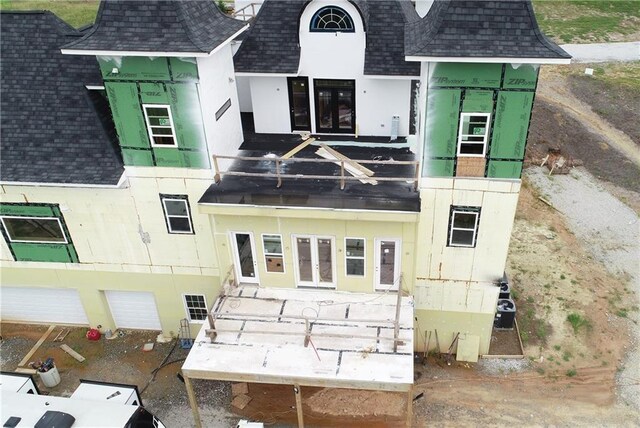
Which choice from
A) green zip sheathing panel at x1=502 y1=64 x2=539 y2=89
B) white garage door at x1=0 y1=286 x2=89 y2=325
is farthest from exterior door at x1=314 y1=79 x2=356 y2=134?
white garage door at x1=0 y1=286 x2=89 y2=325

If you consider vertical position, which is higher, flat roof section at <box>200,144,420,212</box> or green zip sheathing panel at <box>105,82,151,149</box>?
green zip sheathing panel at <box>105,82,151,149</box>

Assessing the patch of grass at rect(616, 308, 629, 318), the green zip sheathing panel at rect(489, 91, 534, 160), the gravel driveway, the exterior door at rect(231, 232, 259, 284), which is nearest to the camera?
the green zip sheathing panel at rect(489, 91, 534, 160)

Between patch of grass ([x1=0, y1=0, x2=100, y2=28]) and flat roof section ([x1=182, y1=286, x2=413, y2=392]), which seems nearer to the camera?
flat roof section ([x1=182, y1=286, x2=413, y2=392])

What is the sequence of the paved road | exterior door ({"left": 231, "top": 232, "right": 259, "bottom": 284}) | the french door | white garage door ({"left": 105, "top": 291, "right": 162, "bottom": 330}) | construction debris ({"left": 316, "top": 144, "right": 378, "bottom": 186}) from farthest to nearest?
1. the paved road
2. white garage door ({"left": 105, "top": 291, "right": 162, "bottom": 330})
3. exterior door ({"left": 231, "top": 232, "right": 259, "bottom": 284})
4. the french door
5. construction debris ({"left": 316, "top": 144, "right": 378, "bottom": 186})

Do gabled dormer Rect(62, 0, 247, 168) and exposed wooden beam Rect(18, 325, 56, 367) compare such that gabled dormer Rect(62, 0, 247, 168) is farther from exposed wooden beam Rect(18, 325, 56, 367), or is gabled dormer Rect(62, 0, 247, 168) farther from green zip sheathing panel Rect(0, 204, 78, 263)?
exposed wooden beam Rect(18, 325, 56, 367)

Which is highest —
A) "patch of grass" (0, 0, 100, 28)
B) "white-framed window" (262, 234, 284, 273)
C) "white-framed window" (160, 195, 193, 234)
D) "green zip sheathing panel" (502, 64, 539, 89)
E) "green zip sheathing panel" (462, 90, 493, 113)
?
"green zip sheathing panel" (502, 64, 539, 89)

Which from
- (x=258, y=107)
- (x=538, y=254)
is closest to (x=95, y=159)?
(x=258, y=107)

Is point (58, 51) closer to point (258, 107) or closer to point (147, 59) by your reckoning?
point (147, 59)
